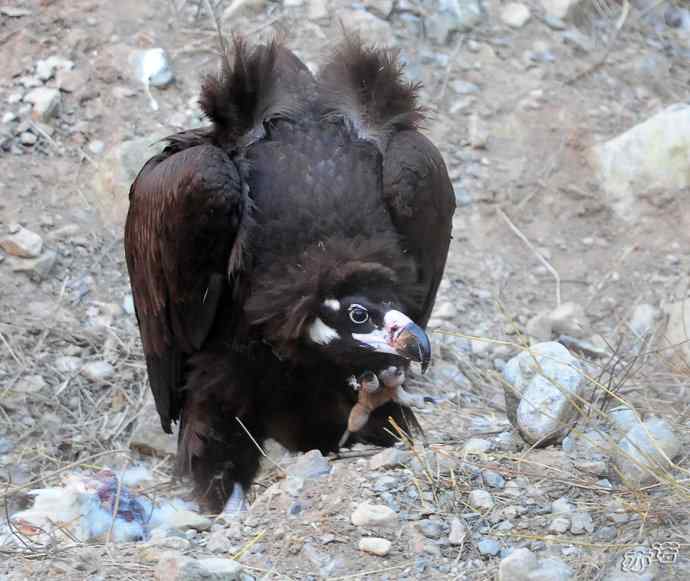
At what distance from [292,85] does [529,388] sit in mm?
1602

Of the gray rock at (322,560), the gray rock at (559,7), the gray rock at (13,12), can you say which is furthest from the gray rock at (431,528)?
the gray rock at (559,7)

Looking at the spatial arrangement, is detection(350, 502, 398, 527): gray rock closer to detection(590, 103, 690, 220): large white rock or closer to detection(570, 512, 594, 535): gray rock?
detection(570, 512, 594, 535): gray rock

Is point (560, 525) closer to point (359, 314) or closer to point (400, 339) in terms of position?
point (400, 339)

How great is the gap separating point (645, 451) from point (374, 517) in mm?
952

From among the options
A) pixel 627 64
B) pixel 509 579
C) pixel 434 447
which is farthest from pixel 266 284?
pixel 627 64

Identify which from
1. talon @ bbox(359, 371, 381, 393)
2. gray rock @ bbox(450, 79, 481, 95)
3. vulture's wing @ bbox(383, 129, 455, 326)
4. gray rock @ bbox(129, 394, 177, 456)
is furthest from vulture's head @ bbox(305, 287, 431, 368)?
gray rock @ bbox(450, 79, 481, 95)

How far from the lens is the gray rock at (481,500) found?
161 inches

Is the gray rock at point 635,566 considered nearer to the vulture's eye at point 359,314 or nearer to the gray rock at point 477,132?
the vulture's eye at point 359,314

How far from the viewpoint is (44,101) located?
23.8 ft

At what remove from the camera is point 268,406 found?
16.5 ft

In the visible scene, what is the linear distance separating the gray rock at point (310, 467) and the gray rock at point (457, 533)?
30.7 inches

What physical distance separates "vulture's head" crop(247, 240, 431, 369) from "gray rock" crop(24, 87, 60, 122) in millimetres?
3138

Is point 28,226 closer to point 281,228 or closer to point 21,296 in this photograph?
point 21,296

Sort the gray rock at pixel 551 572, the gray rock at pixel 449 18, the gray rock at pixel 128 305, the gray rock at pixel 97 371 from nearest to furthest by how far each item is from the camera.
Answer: the gray rock at pixel 551 572 < the gray rock at pixel 97 371 < the gray rock at pixel 128 305 < the gray rock at pixel 449 18
